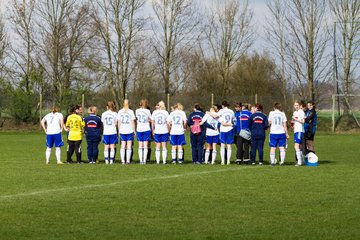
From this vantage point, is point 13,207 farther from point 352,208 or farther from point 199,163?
Answer: point 199,163

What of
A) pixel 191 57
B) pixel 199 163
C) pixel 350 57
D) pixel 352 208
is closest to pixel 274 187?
pixel 352 208

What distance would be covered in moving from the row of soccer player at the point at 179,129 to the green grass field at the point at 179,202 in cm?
166

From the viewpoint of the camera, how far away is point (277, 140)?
2466 centimetres

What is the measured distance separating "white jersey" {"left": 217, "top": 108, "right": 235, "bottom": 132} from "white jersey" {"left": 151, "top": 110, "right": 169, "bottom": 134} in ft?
5.06

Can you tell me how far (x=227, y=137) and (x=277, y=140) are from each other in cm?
142

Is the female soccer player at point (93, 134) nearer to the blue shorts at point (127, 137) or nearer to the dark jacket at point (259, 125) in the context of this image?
the blue shorts at point (127, 137)

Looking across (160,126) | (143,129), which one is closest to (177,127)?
(160,126)

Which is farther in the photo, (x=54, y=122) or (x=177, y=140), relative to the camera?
(x=177, y=140)

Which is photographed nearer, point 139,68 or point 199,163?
point 199,163

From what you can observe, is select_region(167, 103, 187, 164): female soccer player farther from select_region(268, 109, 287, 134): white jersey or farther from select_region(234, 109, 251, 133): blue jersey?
select_region(268, 109, 287, 134): white jersey

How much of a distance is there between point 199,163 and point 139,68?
128ft

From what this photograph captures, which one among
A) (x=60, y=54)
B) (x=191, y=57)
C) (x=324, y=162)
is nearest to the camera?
(x=324, y=162)

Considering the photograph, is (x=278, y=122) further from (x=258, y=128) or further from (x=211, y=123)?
(x=211, y=123)

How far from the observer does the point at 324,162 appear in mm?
25859
